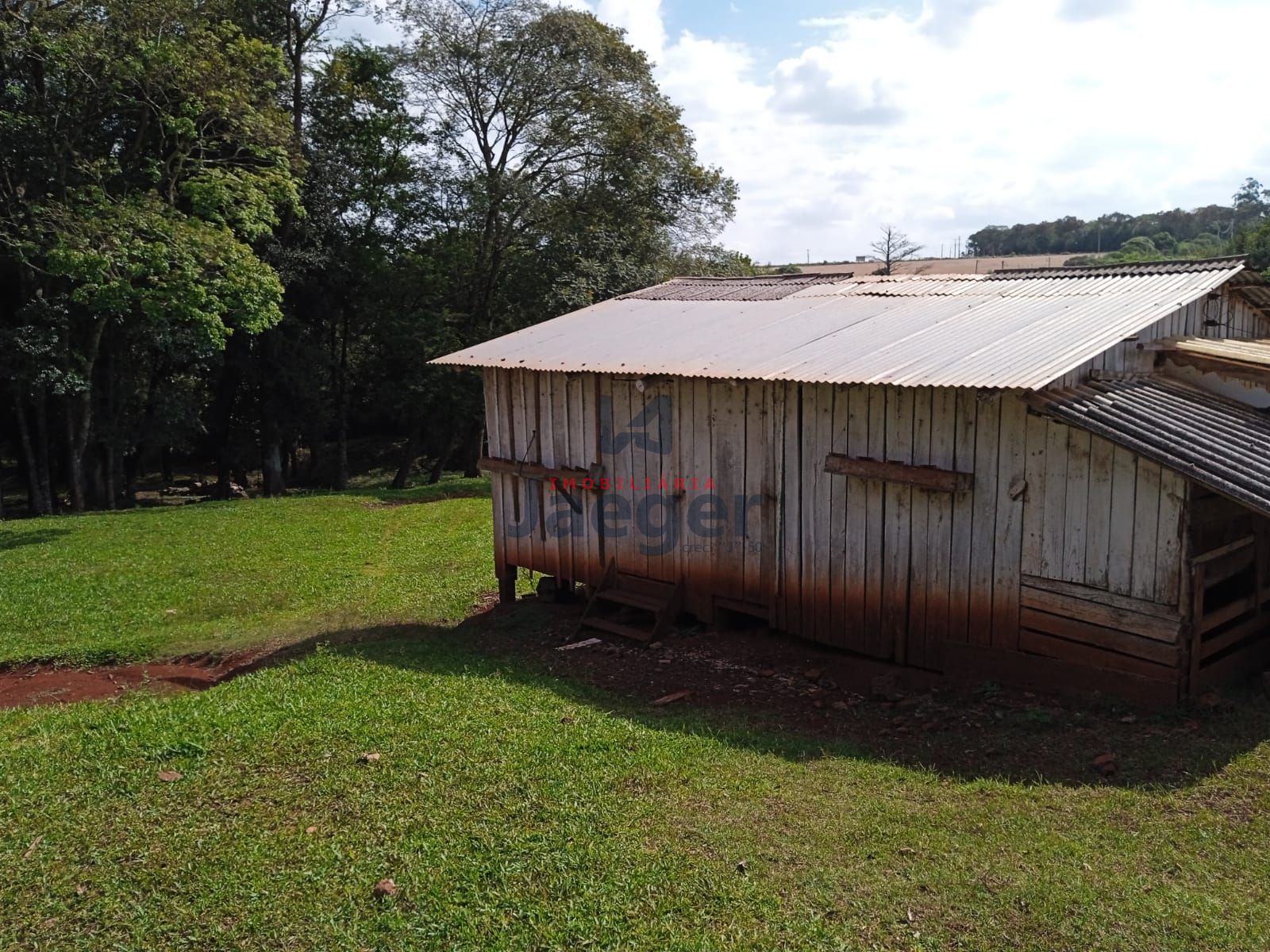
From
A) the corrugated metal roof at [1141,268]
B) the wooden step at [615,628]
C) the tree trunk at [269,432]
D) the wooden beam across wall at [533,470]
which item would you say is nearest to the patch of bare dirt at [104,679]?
the wooden beam across wall at [533,470]

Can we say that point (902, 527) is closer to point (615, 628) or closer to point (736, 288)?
point (615, 628)

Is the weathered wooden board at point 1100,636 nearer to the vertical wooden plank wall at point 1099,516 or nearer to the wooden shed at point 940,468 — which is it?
the wooden shed at point 940,468

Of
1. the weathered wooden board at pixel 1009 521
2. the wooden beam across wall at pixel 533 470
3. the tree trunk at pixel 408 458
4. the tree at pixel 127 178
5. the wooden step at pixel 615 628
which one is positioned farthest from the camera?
the tree trunk at pixel 408 458

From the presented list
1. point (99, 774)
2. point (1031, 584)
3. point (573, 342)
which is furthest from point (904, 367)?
point (99, 774)

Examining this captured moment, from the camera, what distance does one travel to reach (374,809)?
21.6 feet

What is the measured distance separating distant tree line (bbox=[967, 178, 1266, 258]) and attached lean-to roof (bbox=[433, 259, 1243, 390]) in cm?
5061

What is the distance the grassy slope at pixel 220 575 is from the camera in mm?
13078

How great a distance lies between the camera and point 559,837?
605 centimetres

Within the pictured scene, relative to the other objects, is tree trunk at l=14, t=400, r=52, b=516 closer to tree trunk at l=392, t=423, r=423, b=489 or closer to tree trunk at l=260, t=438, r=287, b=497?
tree trunk at l=260, t=438, r=287, b=497

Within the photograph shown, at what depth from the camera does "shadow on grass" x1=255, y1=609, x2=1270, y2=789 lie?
6887 mm

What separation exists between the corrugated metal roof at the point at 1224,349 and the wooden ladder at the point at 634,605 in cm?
566

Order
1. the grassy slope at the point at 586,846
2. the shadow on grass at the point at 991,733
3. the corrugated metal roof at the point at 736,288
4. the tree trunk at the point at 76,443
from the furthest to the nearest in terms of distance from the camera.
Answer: the tree trunk at the point at 76,443, the corrugated metal roof at the point at 736,288, the shadow on grass at the point at 991,733, the grassy slope at the point at 586,846

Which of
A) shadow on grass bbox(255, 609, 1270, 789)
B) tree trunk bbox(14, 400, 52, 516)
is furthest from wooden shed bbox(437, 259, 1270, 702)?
tree trunk bbox(14, 400, 52, 516)

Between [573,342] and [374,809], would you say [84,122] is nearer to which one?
[573,342]
